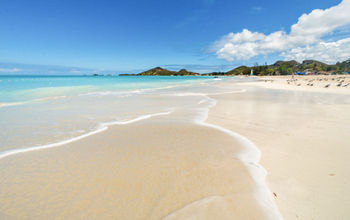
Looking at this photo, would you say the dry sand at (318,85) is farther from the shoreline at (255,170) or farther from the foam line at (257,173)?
the foam line at (257,173)

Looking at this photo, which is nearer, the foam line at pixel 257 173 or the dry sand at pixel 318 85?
the foam line at pixel 257 173

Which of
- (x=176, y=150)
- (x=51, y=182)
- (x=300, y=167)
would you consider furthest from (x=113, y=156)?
(x=300, y=167)

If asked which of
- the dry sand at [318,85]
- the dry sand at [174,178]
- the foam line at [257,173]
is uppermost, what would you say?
the dry sand at [318,85]

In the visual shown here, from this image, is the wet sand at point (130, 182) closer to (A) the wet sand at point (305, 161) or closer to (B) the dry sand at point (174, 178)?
(B) the dry sand at point (174, 178)

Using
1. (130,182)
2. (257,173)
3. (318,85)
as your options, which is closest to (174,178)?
(130,182)

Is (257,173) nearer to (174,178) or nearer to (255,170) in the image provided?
(255,170)

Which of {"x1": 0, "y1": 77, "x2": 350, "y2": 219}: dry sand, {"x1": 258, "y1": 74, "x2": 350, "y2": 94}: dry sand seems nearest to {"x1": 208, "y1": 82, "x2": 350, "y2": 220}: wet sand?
{"x1": 0, "y1": 77, "x2": 350, "y2": 219}: dry sand

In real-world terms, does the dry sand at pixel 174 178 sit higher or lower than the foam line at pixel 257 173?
higher

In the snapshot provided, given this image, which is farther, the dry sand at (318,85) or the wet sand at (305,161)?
the dry sand at (318,85)

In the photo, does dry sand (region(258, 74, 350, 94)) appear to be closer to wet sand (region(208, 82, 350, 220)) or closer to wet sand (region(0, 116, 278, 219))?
wet sand (region(208, 82, 350, 220))

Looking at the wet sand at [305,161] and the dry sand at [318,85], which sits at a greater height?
the dry sand at [318,85]

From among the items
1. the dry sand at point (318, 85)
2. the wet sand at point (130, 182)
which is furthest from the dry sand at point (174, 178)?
the dry sand at point (318, 85)

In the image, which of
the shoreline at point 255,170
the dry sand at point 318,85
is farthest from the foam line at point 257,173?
the dry sand at point 318,85

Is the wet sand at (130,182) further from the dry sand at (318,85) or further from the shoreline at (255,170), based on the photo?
the dry sand at (318,85)
